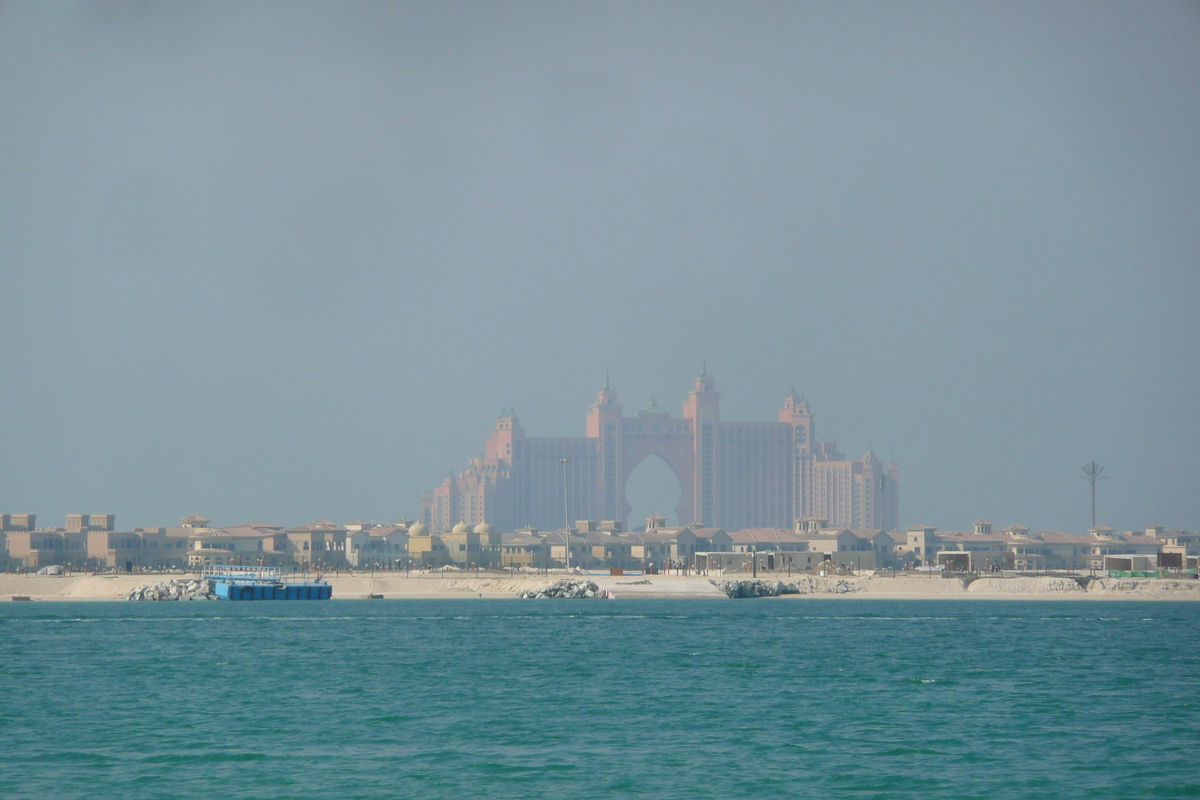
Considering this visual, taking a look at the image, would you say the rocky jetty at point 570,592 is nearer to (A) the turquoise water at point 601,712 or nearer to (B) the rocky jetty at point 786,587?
(B) the rocky jetty at point 786,587

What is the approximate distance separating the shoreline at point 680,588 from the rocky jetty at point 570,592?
1.96 m

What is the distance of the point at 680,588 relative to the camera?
119m

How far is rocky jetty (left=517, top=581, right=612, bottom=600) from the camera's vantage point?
110375 mm

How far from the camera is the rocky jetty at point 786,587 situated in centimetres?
11207

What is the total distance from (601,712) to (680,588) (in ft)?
256

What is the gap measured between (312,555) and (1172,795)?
158508 millimetres

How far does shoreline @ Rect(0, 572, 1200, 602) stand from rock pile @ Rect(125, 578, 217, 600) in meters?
2.85

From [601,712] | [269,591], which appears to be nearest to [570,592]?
[269,591]

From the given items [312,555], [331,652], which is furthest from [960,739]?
[312,555]

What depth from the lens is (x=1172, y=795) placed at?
2953 centimetres

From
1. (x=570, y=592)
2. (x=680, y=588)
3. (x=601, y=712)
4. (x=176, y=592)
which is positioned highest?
(x=176, y=592)

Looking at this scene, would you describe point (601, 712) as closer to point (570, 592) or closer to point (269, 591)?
point (570, 592)

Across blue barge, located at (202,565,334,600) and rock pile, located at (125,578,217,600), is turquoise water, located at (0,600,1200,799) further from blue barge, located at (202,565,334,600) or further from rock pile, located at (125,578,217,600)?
rock pile, located at (125,578,217,600)

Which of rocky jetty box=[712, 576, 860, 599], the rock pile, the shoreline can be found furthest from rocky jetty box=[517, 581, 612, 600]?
the rock pile
